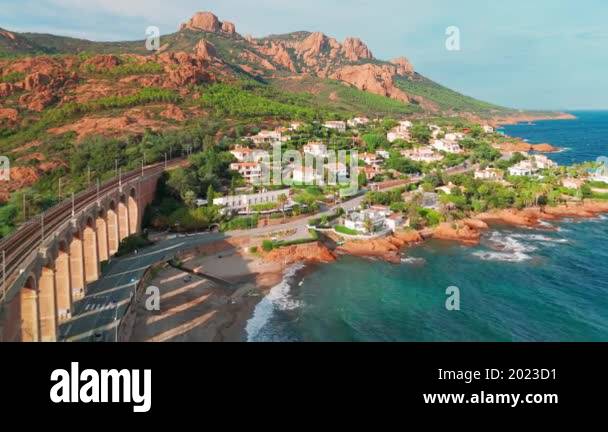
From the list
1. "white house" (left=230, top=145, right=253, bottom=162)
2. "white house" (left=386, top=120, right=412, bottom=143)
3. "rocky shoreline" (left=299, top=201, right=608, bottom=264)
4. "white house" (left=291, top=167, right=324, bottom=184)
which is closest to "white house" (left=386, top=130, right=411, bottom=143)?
"white house" (left=386, top=120, right=412, bottom=143)

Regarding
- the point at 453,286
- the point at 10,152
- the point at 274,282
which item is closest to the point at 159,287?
the point at 274,282

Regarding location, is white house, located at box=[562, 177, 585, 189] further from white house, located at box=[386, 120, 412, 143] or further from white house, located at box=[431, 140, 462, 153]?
white house, located at box=[386, 120, 412, 143]

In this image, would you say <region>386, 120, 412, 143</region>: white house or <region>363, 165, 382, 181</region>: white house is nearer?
<region>363, 165, 382, 181</region>: white house

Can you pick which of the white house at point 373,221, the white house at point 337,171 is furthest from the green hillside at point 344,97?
the white house at point 373,221

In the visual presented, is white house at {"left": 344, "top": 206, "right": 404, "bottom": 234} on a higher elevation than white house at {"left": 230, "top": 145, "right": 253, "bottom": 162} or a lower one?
lower

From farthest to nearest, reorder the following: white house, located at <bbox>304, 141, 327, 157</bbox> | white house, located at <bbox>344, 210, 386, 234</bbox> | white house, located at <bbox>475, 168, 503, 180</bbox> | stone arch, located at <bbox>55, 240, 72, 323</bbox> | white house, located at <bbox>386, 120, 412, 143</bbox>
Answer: white house, located at <bbox>386, 120, 412, 143</bbox>
white house, located at <bbox>304, 141, 327, 157</bbox>
white house, located at <bbox>475, 168, 503, 180</bbox>
white house, located at <bbox>344, 210, 386, 234</bbox>
stone arch, located at <bbox>55, 240, 72, 323</bbox>

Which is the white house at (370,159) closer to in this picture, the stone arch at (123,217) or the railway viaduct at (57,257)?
the railway viaduct at (57,257)

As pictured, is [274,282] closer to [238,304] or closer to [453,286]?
[238,304]
